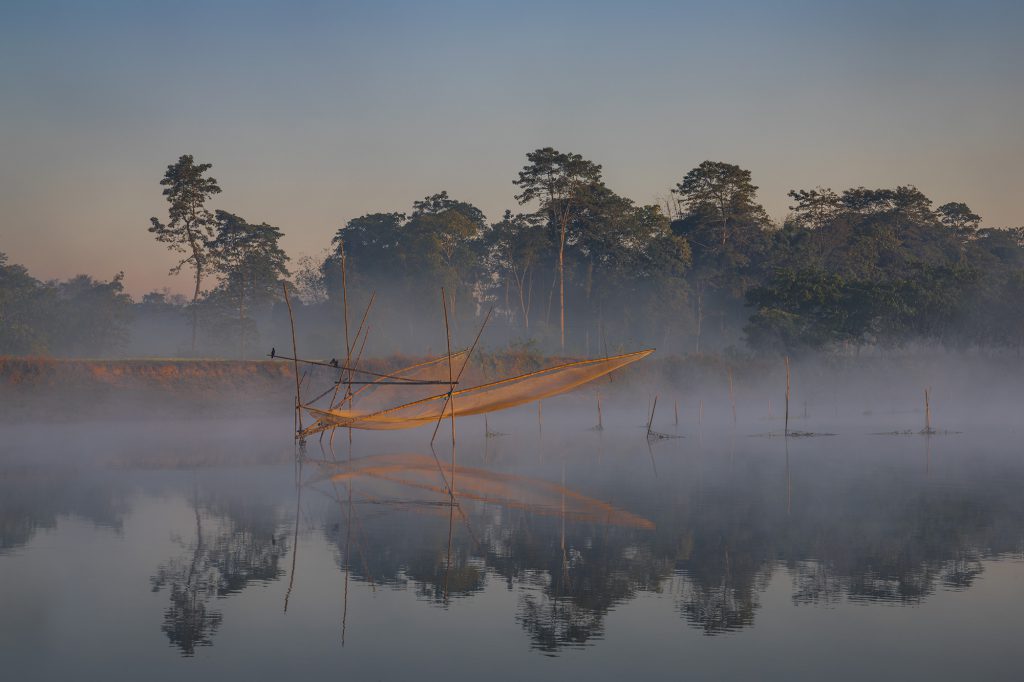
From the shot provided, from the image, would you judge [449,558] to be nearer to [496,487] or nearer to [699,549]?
[699,549]

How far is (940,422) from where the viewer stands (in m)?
39.5

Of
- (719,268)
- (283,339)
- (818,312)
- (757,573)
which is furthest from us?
(283,339)

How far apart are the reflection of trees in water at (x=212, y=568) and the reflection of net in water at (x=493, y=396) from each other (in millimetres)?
5818

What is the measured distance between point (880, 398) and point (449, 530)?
38.3 m

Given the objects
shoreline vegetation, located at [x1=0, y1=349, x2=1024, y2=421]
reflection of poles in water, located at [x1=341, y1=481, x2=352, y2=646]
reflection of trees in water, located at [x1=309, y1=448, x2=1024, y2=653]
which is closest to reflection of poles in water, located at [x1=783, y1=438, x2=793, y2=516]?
reflection of trees in water, located at [x1=309, y1=448, x2=1024, y2=653]

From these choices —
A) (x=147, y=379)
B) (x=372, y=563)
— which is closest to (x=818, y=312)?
(x=147, y=379)

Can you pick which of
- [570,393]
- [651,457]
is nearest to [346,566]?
[651,457]

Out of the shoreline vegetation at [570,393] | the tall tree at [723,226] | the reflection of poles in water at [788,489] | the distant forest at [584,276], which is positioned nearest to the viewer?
the reflection of poles in water at [788,489]

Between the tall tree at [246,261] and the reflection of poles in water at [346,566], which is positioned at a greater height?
the tall tree at [246,261]

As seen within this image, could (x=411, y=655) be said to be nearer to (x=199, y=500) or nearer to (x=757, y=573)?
(x=757, y=573)

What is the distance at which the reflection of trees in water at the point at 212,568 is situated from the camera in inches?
391

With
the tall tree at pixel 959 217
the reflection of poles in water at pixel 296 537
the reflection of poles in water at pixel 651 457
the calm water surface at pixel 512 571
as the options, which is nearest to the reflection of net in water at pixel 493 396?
the calm water surface at pixel 512 571

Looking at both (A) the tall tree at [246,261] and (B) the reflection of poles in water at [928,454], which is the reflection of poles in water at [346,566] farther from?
(A) the tall tree at [246,261]

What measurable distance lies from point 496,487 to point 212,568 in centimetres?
804
